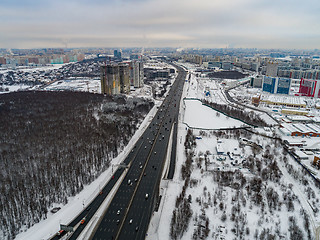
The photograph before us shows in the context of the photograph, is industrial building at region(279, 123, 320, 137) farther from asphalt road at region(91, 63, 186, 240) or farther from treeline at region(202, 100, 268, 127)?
asphalt road at region(91, 63, 186, 240)

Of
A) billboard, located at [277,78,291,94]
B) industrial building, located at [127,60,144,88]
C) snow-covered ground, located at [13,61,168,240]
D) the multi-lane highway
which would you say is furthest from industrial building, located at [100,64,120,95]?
billboard, located at [277,78,291,94]

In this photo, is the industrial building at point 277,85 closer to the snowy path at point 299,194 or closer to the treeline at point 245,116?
the treeline at point 245,116

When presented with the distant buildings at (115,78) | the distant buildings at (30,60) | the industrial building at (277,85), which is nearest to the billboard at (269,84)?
the industrial building at (277,85)

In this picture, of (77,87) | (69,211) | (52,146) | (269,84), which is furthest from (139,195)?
(77,87)

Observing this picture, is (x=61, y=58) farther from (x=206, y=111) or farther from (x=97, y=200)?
(x=97, y=200)

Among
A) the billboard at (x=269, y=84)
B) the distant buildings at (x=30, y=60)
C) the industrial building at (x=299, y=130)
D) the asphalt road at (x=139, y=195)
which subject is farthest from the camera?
the distant buildings at (x=30, y=60)

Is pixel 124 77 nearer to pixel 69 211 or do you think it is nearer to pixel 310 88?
pixel 69 211

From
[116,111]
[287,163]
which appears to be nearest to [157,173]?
[287,163]
